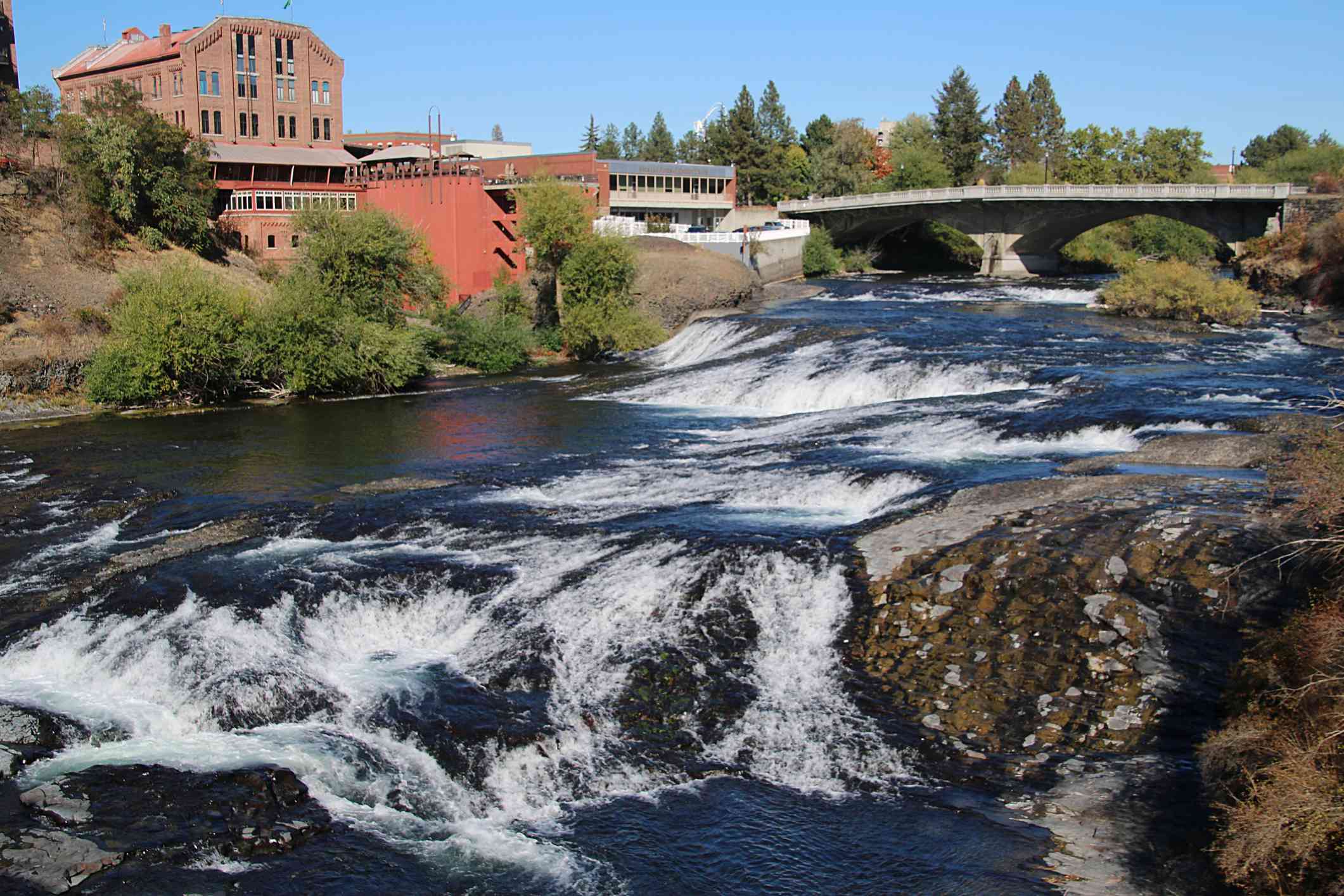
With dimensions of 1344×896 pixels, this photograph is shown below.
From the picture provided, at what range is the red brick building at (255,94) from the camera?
6153 centimetres

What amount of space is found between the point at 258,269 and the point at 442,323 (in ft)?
47.0

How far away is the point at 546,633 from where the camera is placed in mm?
16172

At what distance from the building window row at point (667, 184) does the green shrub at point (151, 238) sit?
29.1m

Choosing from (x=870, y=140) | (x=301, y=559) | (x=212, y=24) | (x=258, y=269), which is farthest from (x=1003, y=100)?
(x=301, y=559)

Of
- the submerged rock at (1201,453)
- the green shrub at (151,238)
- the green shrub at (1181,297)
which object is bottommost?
the submerged rock at (1201,453)

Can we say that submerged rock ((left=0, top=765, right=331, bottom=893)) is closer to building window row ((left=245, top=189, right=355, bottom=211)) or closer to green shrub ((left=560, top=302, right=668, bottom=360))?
green shrub ((left=560, top=302, right=668, bottom=360))

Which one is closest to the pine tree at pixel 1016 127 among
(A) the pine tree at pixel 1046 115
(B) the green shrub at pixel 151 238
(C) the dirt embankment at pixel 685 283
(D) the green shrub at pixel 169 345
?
(A) the pine tree at pixel 1046 115

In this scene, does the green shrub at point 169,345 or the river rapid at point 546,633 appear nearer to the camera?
the river rapid at point 546,633

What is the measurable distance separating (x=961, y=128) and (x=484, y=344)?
76.5 m

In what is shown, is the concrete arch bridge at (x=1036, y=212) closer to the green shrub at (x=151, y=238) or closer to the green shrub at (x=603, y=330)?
the green shrub at (x=603, y=330)

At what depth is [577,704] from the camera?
1475 cm

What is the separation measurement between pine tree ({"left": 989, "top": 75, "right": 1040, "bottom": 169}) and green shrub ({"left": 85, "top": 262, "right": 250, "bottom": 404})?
10078 centimetres

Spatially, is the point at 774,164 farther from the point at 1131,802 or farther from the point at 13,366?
the point at 1131,802

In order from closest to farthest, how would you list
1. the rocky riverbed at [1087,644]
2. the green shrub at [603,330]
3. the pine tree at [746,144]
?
the rocky riverbed at [1087,644]
the green shrub at [603,330]
the pine tree at [746,144]
